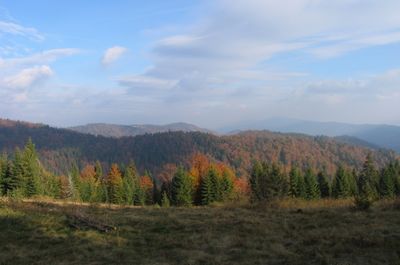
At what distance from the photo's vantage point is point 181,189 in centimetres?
7200

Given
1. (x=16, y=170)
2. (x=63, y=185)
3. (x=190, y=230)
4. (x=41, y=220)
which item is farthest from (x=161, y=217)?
(x=63, y=185)

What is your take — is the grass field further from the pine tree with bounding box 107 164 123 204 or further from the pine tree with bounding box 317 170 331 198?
the pine tree with bounding box 317 170 331 198

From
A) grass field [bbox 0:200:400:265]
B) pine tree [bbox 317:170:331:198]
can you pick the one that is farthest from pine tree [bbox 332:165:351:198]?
grass field [bbox 0:200:400:265]

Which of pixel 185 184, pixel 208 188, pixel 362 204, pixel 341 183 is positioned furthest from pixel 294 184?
pixel 362 204

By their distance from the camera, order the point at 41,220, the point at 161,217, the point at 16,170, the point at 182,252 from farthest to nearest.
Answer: the point at 16,170
the point at 161,217
the point at 41,220
the point at 182,252

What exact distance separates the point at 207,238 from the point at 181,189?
59.9m

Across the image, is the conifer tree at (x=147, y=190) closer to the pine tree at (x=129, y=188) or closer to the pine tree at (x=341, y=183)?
the pine tree at (x=129, y=188)

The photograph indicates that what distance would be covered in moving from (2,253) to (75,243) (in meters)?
2.00

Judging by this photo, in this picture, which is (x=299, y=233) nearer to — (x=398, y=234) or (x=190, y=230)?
(x=398, y=234)

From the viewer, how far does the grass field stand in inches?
411

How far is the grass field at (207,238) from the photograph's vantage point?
10427mm

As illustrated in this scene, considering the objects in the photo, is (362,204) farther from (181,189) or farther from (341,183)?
(341,183)

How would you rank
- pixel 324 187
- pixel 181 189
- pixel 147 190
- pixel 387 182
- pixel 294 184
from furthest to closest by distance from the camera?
pixel 147 190
pixel 324 187
pixel 181 189
pixel 294 184
pixel 387 182

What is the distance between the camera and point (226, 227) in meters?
14.2
